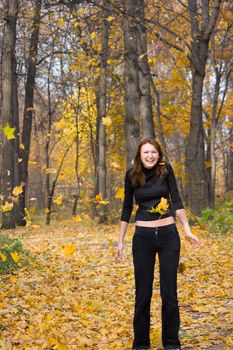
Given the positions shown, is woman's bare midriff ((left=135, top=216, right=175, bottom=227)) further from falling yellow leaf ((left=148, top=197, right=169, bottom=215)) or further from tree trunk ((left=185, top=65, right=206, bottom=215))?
tree trunk ((left=185, top=65, right=206, bottom=215))

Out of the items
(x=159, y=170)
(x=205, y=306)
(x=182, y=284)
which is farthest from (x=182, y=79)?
(x=159, y=170)

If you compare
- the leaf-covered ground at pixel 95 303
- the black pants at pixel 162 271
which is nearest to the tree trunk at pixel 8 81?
the leaf-covered ground at pixel 95 303

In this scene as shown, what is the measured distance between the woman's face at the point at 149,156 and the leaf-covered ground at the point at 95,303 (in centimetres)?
176

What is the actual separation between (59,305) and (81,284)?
1705mm

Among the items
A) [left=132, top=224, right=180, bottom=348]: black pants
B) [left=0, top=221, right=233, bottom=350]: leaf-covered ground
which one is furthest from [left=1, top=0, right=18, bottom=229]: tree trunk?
[left=132, top=224, right=180, bottom=348]: black pants

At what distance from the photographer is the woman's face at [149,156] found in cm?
508

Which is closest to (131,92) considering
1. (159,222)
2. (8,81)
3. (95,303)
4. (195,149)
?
(195,149)

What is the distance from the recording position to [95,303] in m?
7.11

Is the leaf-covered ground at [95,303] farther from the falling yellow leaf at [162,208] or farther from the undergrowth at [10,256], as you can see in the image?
the falling yellow leaf at [162,208]

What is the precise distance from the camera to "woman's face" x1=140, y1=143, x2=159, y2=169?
16.7 feet

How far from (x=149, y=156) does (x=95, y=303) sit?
278 centimetres

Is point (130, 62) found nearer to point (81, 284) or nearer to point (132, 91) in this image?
point (132, 91)

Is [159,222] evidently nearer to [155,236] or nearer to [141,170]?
[155,236]

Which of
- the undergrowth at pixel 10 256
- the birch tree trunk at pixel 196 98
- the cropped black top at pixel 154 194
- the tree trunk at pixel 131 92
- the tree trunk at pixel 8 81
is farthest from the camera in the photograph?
the tree trunk at pixel 8 81
